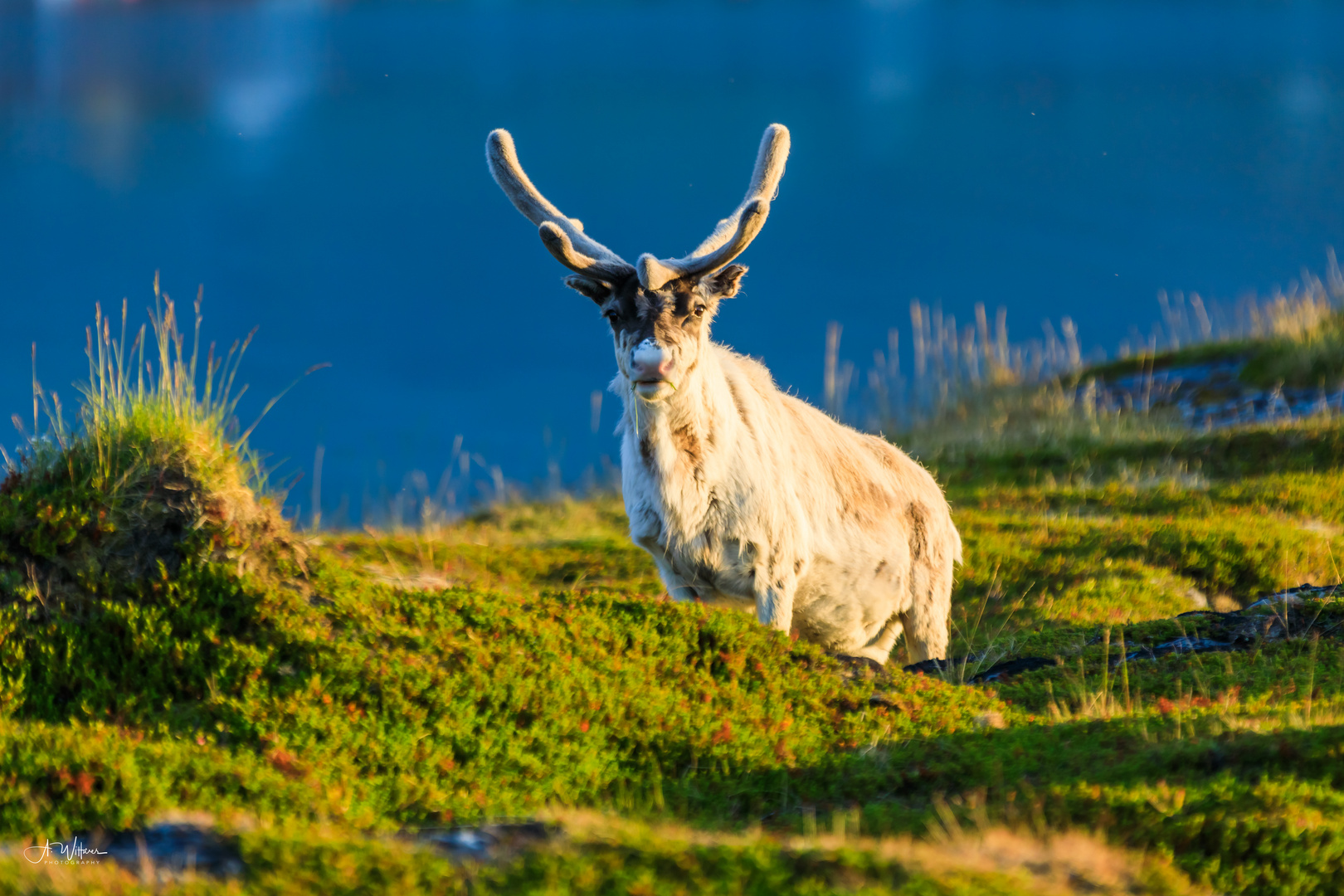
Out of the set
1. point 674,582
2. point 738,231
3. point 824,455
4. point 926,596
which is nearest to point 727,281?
point 738,231

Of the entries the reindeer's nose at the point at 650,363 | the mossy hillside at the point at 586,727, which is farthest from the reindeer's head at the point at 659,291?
the mossy hillside at the point at 586,727

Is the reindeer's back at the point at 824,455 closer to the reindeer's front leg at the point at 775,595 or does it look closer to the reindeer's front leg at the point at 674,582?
the reindeer's front leg at the point at 775,595

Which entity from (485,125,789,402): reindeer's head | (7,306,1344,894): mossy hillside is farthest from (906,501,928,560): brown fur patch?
(485,125,789,402): reindeer's head

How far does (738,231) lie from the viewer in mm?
8484

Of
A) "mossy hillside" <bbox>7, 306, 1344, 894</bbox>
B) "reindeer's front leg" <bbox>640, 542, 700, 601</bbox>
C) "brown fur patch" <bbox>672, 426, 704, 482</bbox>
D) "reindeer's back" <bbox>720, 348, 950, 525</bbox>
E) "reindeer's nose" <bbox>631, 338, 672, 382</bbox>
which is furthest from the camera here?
"reindeer's back" <bbox>720, 348, 950, 525</bbox>

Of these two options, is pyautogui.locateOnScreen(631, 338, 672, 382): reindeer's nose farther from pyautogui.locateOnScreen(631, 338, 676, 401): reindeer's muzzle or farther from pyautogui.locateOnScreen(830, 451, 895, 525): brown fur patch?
pyautogui.locateOnScreen(830, 451, 895, 525): brown fur patch

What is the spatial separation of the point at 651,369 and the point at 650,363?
0.05 m

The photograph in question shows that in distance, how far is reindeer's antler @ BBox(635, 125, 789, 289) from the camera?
8.05 metres

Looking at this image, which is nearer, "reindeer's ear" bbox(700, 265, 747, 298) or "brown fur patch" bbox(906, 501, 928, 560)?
"reindeer's ear" bbox(700, 265, 747, 298)

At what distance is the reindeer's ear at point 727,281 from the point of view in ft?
28.1

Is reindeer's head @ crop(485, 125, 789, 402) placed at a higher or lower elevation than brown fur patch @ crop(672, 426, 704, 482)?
higher

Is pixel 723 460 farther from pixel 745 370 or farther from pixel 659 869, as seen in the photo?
pixel 659 869

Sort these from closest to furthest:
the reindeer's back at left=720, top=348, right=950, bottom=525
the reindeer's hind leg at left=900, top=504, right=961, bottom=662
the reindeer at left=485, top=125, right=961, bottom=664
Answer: the reindeer at left=485, top=125, right=961, bottom=664, the reindeer's back at left=720, top=348, right=950, bottom=525, the reindeer's hind leg at left=900, top=504, right=961, bottom=662

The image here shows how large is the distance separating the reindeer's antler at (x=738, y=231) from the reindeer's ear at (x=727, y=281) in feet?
0.40
